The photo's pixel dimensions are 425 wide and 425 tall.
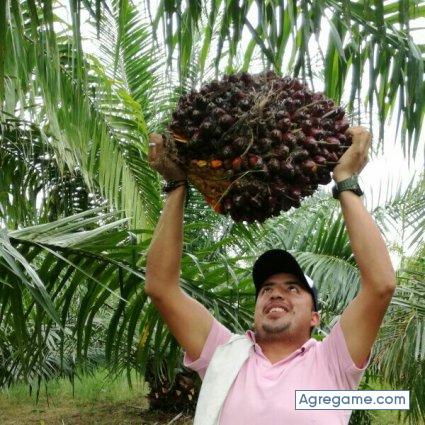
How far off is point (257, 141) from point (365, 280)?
1.70 feet

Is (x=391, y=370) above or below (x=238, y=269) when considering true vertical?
below

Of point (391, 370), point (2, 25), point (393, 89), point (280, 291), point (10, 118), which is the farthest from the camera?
point (10, 118)

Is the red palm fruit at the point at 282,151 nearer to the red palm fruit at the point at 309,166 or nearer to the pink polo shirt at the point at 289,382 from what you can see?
the red palm fruit at the point at 309,166

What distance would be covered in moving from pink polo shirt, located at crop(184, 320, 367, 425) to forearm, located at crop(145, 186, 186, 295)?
333 millimetres

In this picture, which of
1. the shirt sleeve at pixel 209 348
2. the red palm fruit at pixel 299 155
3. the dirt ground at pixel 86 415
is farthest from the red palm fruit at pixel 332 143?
the dirt ground at pixel 86 415

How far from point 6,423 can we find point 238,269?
7059mm

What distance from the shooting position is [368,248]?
6.58 feet

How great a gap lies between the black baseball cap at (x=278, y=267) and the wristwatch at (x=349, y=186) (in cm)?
34

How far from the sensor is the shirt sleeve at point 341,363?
2027mm

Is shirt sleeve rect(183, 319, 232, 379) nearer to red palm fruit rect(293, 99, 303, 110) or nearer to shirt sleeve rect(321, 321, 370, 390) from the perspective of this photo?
shirt sleeve rect(321, 321, 370, 390)

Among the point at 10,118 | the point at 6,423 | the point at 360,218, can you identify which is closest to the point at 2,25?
the point at 360,218

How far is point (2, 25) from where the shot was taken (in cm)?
166

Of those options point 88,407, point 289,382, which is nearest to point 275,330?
point 289,382

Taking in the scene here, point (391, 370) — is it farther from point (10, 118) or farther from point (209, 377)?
point (10, 118)
